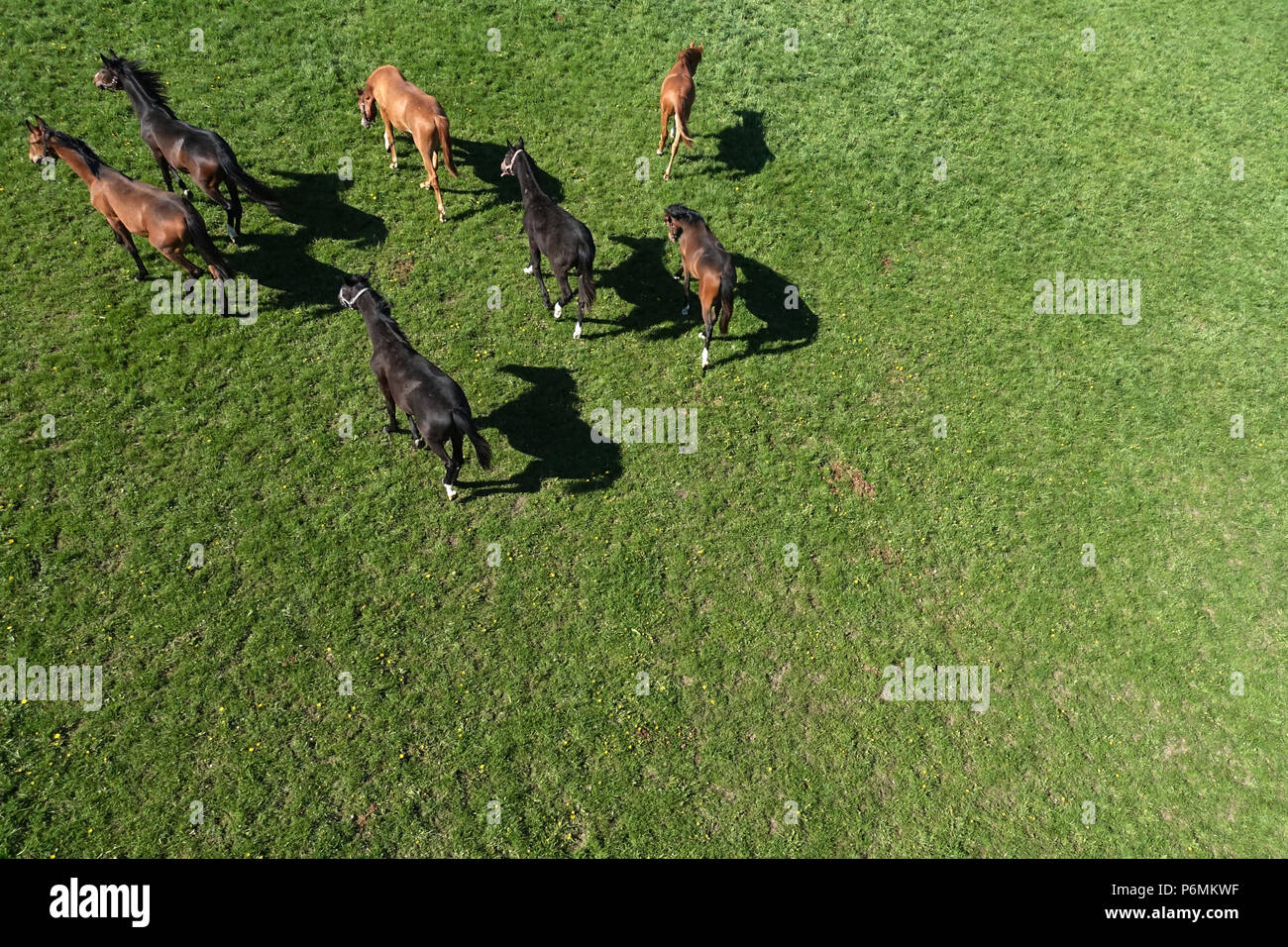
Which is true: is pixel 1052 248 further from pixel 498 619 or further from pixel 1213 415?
pixel 498 619

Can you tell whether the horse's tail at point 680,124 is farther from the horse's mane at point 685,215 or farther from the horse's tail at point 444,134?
the horse's tail at point 444,134

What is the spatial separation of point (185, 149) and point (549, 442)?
8.41 meters

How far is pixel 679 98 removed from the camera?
1486 centimetres

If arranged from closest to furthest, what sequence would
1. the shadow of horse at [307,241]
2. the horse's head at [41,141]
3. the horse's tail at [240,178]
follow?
1. the horse's head at [41,141]
2. the horse's tail at [240,178]
3. the shadow of horse at [307,241]

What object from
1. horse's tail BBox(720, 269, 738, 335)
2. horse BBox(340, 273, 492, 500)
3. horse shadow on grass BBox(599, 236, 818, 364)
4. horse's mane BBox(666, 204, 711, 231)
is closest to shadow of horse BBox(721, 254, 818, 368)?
horse shadow on grass BBox(599, 236, 818, 364)

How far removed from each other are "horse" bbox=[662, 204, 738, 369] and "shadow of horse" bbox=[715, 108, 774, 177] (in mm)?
3903

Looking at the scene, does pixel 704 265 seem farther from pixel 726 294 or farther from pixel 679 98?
pixel 679 98

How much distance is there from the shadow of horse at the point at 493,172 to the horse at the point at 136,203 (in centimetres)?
562

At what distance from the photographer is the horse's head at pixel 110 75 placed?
494 inches

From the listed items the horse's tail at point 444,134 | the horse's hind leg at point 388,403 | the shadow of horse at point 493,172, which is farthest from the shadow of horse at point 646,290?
the horse's hind leg at point 388,403

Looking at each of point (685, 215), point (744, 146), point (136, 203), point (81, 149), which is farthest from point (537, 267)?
point (81, 149)

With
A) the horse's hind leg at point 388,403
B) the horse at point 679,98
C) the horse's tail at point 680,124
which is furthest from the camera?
the horse at point 679,98

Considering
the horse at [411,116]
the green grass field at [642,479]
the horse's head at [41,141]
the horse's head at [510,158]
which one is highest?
the horse at [411,116]

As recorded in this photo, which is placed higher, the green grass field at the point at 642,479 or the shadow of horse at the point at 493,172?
the shadow of horse at the point at 493,172
